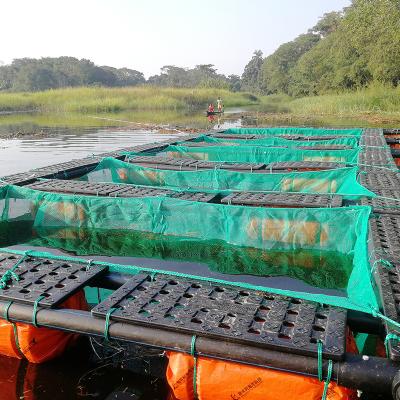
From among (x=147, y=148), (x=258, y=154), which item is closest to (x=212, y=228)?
(x=258, y=154)

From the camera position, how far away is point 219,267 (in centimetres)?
535

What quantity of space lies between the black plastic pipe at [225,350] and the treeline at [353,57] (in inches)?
1219

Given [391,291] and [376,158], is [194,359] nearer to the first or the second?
[391,291]

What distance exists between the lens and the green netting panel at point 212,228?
201 inches

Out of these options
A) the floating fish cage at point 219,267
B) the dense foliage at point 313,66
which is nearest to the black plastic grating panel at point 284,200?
the floating fish cage at point 219,267

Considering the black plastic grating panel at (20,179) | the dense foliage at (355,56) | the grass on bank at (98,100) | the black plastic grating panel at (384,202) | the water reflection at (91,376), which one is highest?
the dense foliage at (355,56)

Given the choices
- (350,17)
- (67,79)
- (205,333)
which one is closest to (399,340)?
(205,333)

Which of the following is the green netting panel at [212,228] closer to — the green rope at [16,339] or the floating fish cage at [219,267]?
the floating fish cage at [219,267]

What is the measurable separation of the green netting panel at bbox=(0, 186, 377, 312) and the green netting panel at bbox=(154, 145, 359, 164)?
4.36 m

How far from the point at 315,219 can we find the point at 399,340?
296 cm

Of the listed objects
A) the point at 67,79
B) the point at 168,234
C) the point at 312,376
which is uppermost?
the point at 67,79

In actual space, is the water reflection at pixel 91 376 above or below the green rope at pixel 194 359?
below

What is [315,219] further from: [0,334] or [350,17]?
[350,17]

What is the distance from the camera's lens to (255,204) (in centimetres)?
575
